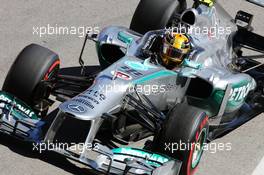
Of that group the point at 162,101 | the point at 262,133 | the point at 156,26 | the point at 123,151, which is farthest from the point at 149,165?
the point at 156,26

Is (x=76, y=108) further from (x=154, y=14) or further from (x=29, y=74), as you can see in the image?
(x=154, y=14)

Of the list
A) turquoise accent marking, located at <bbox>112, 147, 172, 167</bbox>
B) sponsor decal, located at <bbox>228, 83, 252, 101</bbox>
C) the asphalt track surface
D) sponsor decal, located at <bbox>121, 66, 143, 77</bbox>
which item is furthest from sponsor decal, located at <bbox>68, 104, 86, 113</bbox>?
sponsor decal, located at <bbox>228, 83, 252, 101</bbox>

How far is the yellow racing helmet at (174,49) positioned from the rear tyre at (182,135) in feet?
3.54

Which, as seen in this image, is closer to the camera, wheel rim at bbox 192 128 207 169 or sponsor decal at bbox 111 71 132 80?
wheel rim at bbox 192 128 207 169

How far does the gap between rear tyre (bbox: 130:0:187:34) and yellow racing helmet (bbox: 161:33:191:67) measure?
55.9 inches

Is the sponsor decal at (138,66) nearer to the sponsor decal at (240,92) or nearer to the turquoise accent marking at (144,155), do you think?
the sponsor decal at (240,92)

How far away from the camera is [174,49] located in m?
9.16

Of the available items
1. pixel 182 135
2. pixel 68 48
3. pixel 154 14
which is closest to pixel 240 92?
pixel 182 135

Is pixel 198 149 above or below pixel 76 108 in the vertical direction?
below

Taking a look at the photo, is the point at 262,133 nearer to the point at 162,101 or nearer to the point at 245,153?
the point at 245,153

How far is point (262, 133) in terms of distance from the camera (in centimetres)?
988

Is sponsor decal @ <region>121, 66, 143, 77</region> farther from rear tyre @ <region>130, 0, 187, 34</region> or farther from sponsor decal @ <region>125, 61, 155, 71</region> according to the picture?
rear tyre @ <region>130, 0, 187, 34</region>

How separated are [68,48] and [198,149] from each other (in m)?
3.69

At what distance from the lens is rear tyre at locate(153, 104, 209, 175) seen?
26.4 ft
